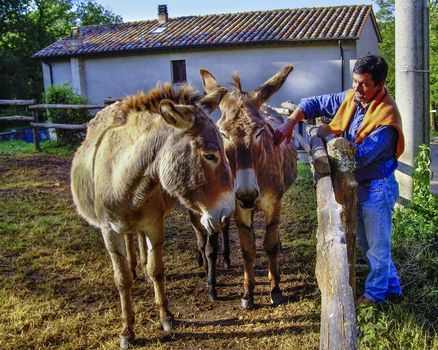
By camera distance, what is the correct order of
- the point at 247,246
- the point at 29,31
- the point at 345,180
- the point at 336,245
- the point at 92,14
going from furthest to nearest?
the point at 92,14
the point at 29,31
the point at 247,246
the point at 345,180
the point at 336,245

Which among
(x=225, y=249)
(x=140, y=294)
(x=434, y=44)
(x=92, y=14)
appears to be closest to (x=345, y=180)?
(x=225, y=249)

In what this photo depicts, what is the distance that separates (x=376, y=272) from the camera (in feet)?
10.6

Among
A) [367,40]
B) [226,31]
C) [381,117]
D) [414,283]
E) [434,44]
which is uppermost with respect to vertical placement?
[226,31]

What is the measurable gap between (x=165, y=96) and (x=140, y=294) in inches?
80.8

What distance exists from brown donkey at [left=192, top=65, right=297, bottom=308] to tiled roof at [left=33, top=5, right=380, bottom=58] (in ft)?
44.1

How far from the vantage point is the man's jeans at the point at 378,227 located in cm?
317

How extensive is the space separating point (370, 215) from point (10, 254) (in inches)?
160

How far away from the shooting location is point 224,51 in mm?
17859

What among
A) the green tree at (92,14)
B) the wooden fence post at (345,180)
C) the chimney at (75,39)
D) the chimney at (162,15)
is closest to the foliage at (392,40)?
the chimney at (162,15)

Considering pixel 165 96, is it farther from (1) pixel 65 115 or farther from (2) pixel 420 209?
(1) pixel 65 115

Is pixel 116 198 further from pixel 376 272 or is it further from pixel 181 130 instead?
pixel 376 272

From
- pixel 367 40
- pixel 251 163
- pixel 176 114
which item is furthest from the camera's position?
pixel 367 40

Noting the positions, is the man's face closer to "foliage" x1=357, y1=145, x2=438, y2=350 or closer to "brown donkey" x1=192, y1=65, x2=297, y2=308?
"brown donkey" x1=192, y1=65, x2=297, y2=308

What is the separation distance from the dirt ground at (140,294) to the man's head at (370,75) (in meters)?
1.78
